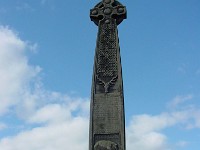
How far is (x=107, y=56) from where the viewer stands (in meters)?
10.8

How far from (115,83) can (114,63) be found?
0.67m

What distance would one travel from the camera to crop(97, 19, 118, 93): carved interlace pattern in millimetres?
10508

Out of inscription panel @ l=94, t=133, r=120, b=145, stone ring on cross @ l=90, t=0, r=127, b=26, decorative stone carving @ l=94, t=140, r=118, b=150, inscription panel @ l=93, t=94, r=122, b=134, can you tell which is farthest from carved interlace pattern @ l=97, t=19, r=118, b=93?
decorative stone carving @ l=94, t=140, r=118, b=150

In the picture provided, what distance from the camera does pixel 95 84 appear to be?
10.5 metres

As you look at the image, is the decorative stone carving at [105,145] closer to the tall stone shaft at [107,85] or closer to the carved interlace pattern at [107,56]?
the tall stone shaft at [107,85]

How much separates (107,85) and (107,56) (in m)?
0.98

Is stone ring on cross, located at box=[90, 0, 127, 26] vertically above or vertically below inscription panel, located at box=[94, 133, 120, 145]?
above

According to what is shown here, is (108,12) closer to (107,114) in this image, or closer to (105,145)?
(107,114)

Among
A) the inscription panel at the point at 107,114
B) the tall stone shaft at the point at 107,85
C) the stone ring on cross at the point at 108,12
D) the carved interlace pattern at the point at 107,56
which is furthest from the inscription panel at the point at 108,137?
the stone ring on cross at the point at 108,12

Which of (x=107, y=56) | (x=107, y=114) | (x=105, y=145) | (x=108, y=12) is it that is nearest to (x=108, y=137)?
(x=105, y=145)

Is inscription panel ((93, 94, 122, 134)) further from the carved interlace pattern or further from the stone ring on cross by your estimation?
the stone ring on cross

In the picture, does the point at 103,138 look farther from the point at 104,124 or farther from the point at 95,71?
the point at 95,71

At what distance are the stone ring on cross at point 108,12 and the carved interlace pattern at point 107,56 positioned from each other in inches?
9.9

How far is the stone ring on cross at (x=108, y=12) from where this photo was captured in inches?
450
